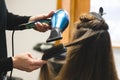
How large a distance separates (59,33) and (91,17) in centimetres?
15

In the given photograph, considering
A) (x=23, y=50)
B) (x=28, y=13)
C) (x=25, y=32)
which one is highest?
(x=28, y=13)

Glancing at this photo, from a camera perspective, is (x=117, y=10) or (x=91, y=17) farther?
(x=117, y=10)

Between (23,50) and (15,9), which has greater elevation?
(15,9)

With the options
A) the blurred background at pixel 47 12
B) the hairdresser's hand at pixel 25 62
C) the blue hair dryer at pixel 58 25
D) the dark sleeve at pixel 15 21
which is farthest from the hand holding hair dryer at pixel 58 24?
the blurred background at pixel 47 12

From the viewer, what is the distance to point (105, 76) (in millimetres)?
1012

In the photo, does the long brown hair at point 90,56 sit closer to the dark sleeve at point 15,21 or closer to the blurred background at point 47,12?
the dark sleeve at point 15,21

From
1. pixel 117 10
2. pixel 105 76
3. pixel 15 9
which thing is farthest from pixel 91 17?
pixel 15 9

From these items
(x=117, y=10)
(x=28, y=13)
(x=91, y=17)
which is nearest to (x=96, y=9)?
(x=117, y=10)

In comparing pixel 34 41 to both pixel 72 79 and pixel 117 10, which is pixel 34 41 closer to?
pixel 117 10

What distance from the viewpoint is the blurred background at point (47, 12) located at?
2234mm

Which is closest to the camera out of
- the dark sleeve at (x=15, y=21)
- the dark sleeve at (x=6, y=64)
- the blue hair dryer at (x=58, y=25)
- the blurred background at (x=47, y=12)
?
the blue hair dryer at (x=58, y=25)

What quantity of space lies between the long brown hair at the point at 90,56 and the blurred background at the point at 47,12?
3.90ft

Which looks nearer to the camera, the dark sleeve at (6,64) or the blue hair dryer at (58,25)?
the blue hair dryer at (58,25)

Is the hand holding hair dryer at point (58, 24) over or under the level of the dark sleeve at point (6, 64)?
over
